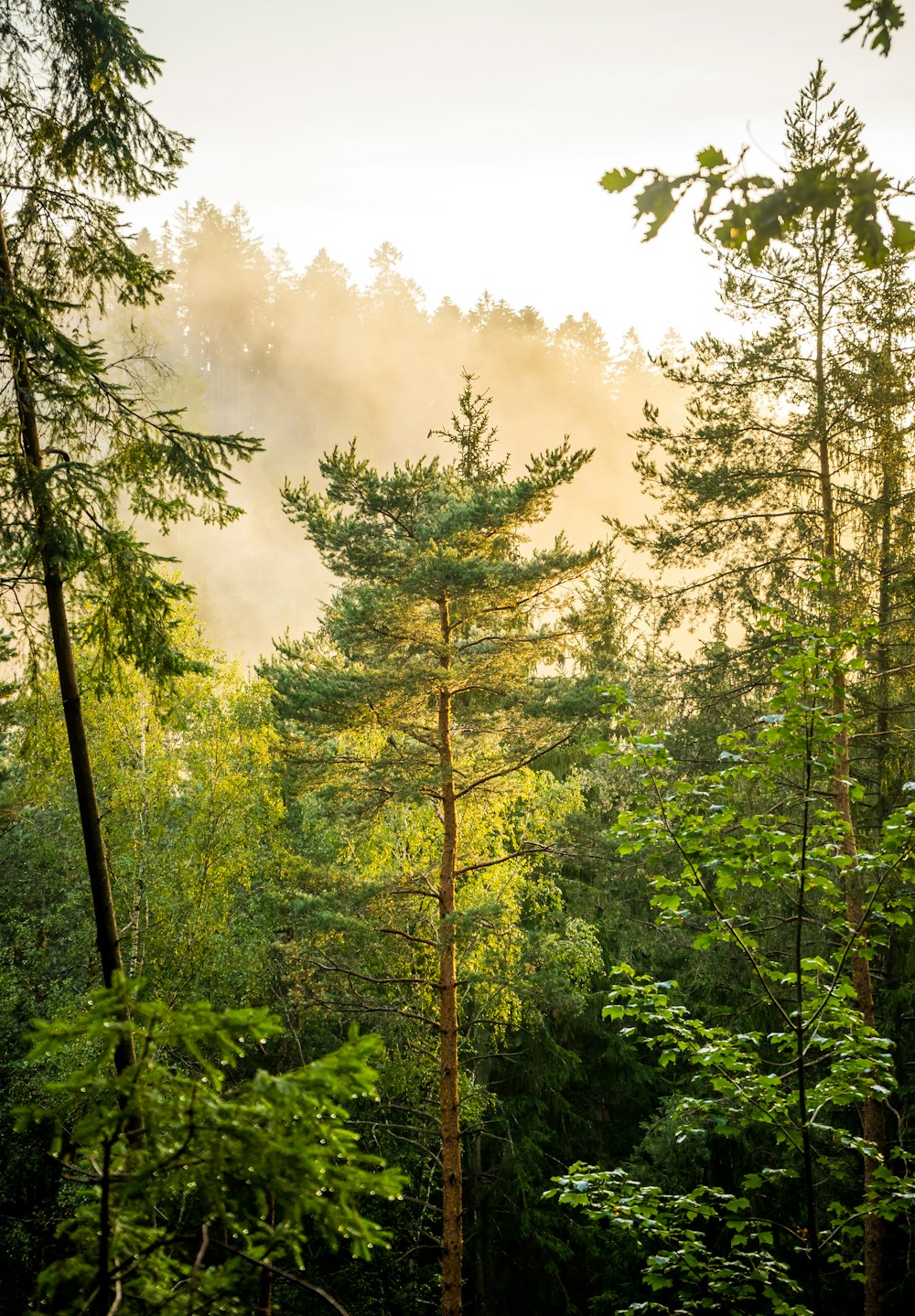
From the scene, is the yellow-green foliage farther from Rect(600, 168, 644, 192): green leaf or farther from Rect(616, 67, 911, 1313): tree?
Rect(600, 168, 644, 192): green leaf

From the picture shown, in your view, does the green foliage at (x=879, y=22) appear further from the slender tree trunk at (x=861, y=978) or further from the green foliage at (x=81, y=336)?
the slender tree trunk at (x=861, y=978)

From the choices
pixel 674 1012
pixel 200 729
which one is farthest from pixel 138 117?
pixel 200 729

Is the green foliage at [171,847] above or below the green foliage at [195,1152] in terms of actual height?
above

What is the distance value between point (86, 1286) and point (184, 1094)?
57 centimetres

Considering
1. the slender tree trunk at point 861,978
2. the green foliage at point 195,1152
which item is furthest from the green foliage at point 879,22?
the slender tree trunk at point 861,978

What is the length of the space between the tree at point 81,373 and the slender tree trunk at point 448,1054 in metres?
4.12

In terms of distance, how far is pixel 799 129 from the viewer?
8891 millimetres

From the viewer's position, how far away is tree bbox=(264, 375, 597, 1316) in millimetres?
9391

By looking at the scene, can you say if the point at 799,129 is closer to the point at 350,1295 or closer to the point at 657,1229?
the point at 657,1229

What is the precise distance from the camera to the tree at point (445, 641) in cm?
939

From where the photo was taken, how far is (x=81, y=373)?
5.42m

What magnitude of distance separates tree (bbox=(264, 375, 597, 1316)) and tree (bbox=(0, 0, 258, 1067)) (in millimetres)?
3586

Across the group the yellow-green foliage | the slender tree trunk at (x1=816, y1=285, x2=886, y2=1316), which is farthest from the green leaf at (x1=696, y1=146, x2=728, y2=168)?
the yellow-green foliage

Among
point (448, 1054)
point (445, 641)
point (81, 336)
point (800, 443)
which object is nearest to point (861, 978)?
point (448, 1054)
